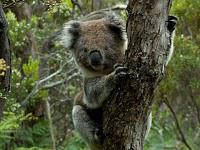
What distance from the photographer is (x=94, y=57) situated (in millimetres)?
4602

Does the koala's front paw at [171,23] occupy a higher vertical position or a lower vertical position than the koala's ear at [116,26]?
higher

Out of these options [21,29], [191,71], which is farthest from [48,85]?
[191,71]

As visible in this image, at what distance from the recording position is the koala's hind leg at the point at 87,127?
4642 mm

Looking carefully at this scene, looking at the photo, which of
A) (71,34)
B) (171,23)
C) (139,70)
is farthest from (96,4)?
(139,70)

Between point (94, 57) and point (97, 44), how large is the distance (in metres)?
0.15

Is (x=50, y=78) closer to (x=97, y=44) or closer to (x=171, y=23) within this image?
Answer: (x=97, y=44)

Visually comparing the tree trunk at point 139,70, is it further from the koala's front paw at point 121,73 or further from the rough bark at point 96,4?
the rough bark at point 96,4

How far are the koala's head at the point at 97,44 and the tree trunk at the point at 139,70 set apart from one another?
87cm

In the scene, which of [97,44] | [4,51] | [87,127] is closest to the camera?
[4,51]

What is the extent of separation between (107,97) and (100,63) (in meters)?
0.48

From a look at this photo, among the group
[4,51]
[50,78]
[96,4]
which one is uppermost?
[4,51]

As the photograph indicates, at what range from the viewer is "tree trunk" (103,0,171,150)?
11.4 ft

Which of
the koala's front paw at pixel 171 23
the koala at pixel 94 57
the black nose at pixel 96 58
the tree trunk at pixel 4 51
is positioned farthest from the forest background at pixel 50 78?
the koala's front paw at pixel 171 23

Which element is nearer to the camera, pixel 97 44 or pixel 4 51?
pixel 4 51
